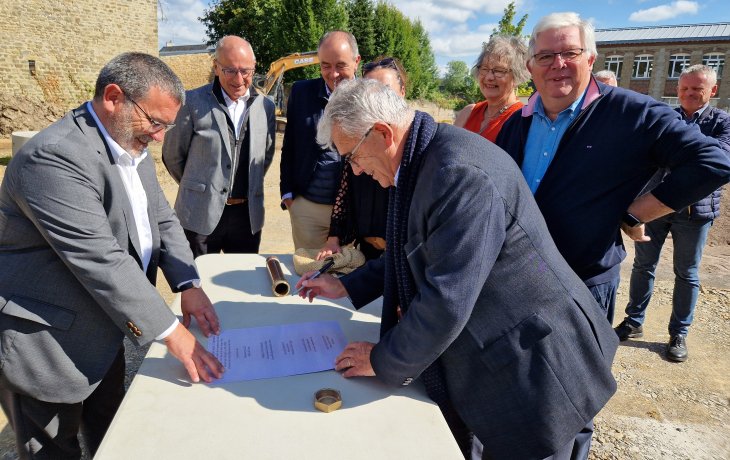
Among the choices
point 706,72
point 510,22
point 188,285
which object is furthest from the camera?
point 510,22

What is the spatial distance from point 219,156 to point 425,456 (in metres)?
2.49

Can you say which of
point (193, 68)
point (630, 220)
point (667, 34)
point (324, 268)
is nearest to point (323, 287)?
point (324, 268)

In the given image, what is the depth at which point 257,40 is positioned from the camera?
27.5 m

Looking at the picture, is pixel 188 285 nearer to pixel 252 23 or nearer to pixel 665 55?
pixel 252 23

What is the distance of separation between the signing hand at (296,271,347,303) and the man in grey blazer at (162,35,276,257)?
1.48 metres

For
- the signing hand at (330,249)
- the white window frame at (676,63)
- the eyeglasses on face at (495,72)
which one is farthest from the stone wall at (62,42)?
the white window frame at (676,63)

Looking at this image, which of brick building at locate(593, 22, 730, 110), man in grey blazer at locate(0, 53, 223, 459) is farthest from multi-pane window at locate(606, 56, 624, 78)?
man in grey blazer at locate(0, 53, 223, 459)

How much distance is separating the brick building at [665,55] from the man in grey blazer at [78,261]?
116 feet

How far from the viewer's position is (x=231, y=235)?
11.2 feet

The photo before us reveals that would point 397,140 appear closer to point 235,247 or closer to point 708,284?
point 235,247

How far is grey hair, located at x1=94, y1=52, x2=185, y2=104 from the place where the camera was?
1.51 m

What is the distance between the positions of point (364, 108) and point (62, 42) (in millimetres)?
18552

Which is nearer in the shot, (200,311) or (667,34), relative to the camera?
(200,311)

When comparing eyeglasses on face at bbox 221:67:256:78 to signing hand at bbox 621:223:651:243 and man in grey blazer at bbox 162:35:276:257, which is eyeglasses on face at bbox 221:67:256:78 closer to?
man in grey blazer at bbox 162:35:276:257
